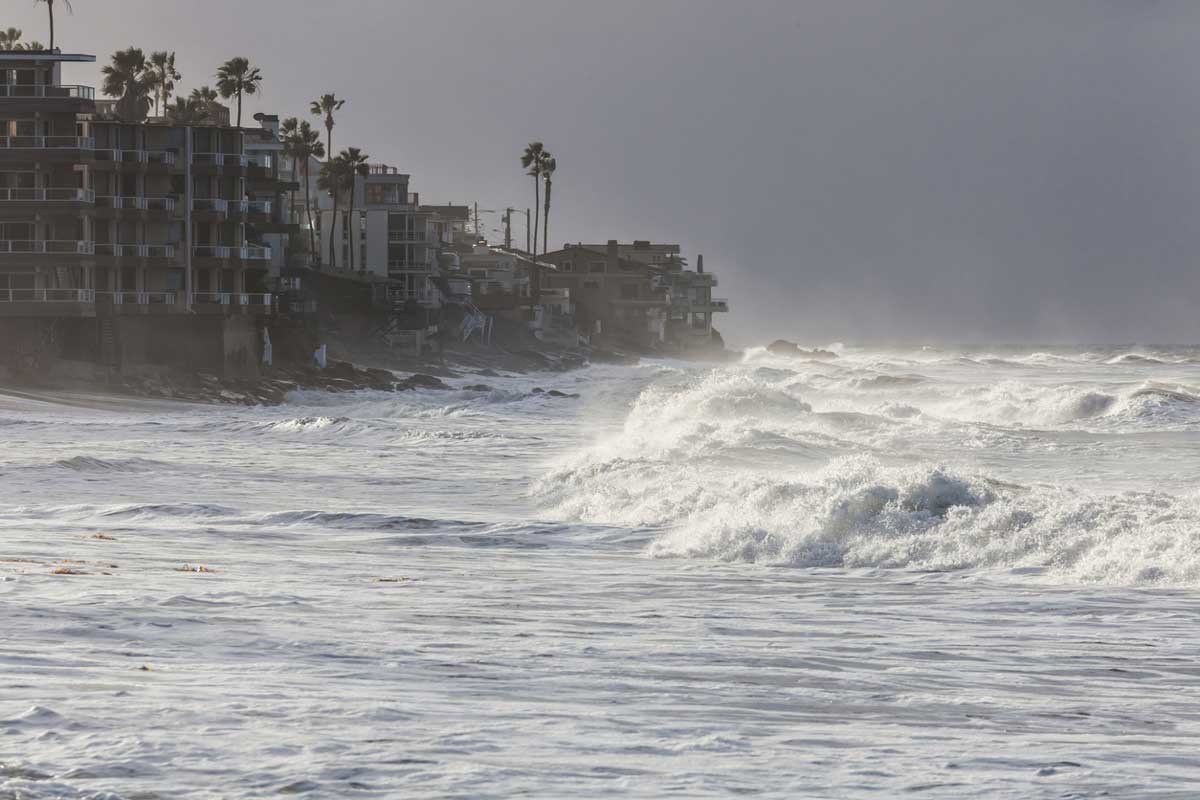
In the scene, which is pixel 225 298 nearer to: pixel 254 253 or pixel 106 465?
pixel 254 253

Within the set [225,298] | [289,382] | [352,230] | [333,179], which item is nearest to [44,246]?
[225,298]

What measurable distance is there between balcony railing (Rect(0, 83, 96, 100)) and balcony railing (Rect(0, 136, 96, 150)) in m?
1.59

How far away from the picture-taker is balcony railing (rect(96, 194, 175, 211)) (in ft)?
198

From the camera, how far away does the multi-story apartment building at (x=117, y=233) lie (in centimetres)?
5741

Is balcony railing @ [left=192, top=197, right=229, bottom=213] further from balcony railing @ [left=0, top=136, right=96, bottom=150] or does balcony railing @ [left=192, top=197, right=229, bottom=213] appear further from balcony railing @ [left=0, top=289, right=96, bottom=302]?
balcony railing @ [left=0, top=289, right=96, bottom=302]

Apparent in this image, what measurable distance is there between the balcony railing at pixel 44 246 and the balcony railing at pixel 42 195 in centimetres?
156

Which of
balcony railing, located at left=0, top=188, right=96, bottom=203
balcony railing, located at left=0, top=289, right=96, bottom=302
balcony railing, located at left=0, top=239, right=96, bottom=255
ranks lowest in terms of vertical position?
balcony railing, located at left=0, top=289, right=96, bottom=302

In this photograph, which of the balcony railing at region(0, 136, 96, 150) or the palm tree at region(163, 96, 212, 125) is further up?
the palm tree at region(163, 96, 212, 125)

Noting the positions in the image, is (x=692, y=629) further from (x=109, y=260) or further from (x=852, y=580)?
(x=109, y=260)

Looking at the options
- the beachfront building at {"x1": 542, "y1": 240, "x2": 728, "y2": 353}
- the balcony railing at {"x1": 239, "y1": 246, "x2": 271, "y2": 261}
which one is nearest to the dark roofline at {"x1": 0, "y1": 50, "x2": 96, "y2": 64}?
the balcony railing at {"x1": 239, "y1": 246, "x2": 271, "y2": 261}

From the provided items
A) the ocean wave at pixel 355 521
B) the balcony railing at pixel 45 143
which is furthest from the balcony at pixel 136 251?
the ocean wave at pixel 355 521

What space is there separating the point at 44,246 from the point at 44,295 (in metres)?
2.48

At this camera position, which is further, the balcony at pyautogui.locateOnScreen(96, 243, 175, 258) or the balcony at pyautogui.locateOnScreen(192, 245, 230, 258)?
the balcony at pyautogui.locateOnScreen(192, 245, 230, 258)

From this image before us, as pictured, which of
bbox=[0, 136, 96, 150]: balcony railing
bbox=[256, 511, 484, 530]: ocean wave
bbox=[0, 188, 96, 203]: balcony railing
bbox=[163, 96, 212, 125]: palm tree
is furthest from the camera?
bbox=[163, 96, 212, 125]: palm tree
